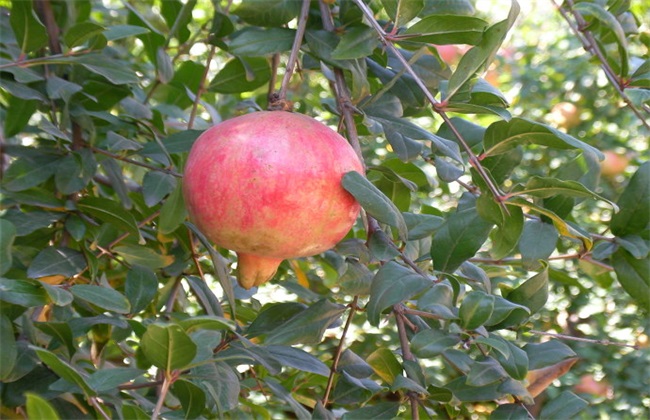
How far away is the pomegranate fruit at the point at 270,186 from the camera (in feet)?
2.19

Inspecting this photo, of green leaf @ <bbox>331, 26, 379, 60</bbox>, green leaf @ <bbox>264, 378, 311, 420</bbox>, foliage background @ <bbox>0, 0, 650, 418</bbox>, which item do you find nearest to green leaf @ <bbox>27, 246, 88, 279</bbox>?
foliage background @ <bbox>0, 0, 650, 418</bbox>

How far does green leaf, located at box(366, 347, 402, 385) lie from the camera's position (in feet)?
2.81

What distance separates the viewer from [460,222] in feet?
2.89

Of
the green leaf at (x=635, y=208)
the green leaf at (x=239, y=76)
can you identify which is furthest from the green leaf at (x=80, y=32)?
the green leaf at (x=635, y=208)

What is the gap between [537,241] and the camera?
925 millimetres

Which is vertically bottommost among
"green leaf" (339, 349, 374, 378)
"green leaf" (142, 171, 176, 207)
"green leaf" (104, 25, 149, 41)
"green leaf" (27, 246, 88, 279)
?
"green leaf" (339, 349, 374, 378)

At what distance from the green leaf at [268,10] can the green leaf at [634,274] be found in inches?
19.2

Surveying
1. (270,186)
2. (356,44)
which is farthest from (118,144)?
(270,186)

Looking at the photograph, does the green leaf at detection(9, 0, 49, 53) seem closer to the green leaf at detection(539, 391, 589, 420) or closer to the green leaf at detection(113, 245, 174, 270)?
the green leaf at detection(113, 245, 174, 270)

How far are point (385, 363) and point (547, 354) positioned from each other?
18cm

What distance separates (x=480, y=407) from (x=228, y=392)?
1.09m

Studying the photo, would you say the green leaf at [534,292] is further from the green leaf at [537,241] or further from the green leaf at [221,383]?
the green leaf at [221,383]

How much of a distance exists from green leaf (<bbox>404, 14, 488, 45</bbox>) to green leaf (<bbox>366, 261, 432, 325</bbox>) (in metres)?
0.25

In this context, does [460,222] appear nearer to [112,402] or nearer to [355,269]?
[355,269]
